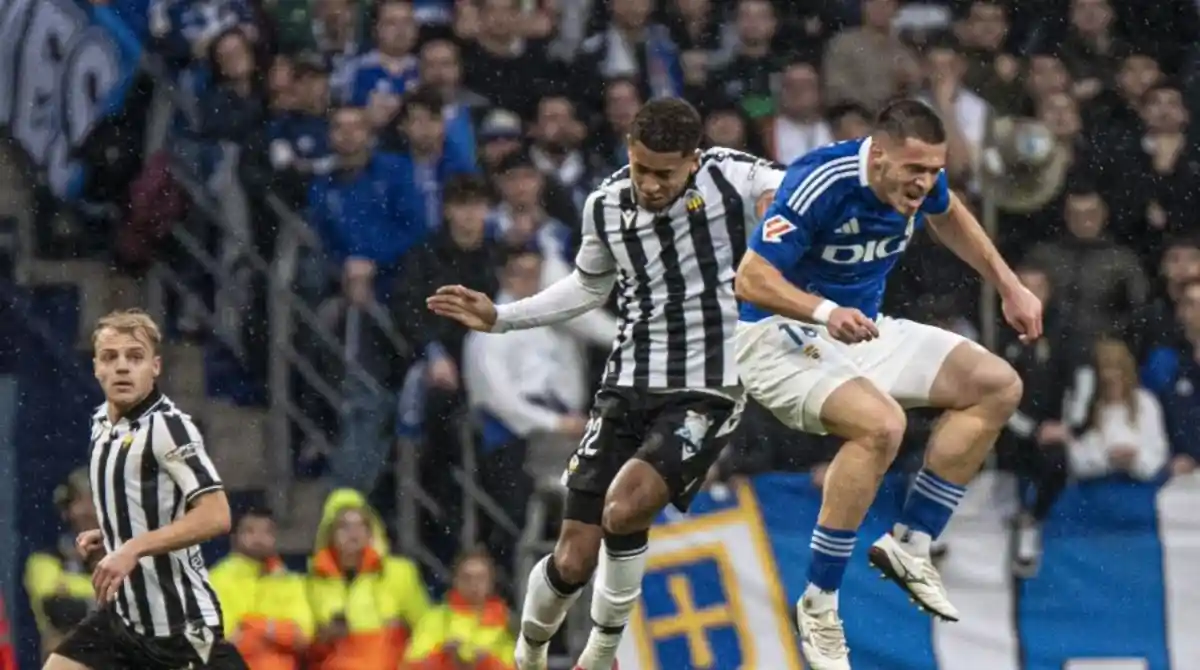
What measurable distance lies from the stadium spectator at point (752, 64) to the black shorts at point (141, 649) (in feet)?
17.2

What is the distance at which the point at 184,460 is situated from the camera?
27.0 ft

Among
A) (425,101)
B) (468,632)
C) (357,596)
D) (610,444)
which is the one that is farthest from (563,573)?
(425,101)

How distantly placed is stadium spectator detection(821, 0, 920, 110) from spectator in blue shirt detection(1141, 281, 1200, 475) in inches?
75.7

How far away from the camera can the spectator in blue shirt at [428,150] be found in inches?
479

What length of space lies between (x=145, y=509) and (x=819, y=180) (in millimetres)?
2650

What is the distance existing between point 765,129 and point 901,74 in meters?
0.84

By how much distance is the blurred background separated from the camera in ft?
37.1

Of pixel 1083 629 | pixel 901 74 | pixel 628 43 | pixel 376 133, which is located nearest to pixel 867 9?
pixel 901 74

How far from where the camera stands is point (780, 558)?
1116cm

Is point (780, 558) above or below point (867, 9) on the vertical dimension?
below

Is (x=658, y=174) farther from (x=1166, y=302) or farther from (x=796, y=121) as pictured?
(x=1166, y=302)

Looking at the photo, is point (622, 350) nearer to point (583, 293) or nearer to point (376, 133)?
point (583, 293)

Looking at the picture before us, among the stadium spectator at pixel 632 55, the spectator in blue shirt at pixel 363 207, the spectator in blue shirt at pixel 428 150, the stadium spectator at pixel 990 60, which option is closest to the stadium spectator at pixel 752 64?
the stadium spectator at pixel 632 55

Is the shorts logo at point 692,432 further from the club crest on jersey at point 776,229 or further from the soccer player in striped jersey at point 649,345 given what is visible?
the club crest on jersey at point 776,229
